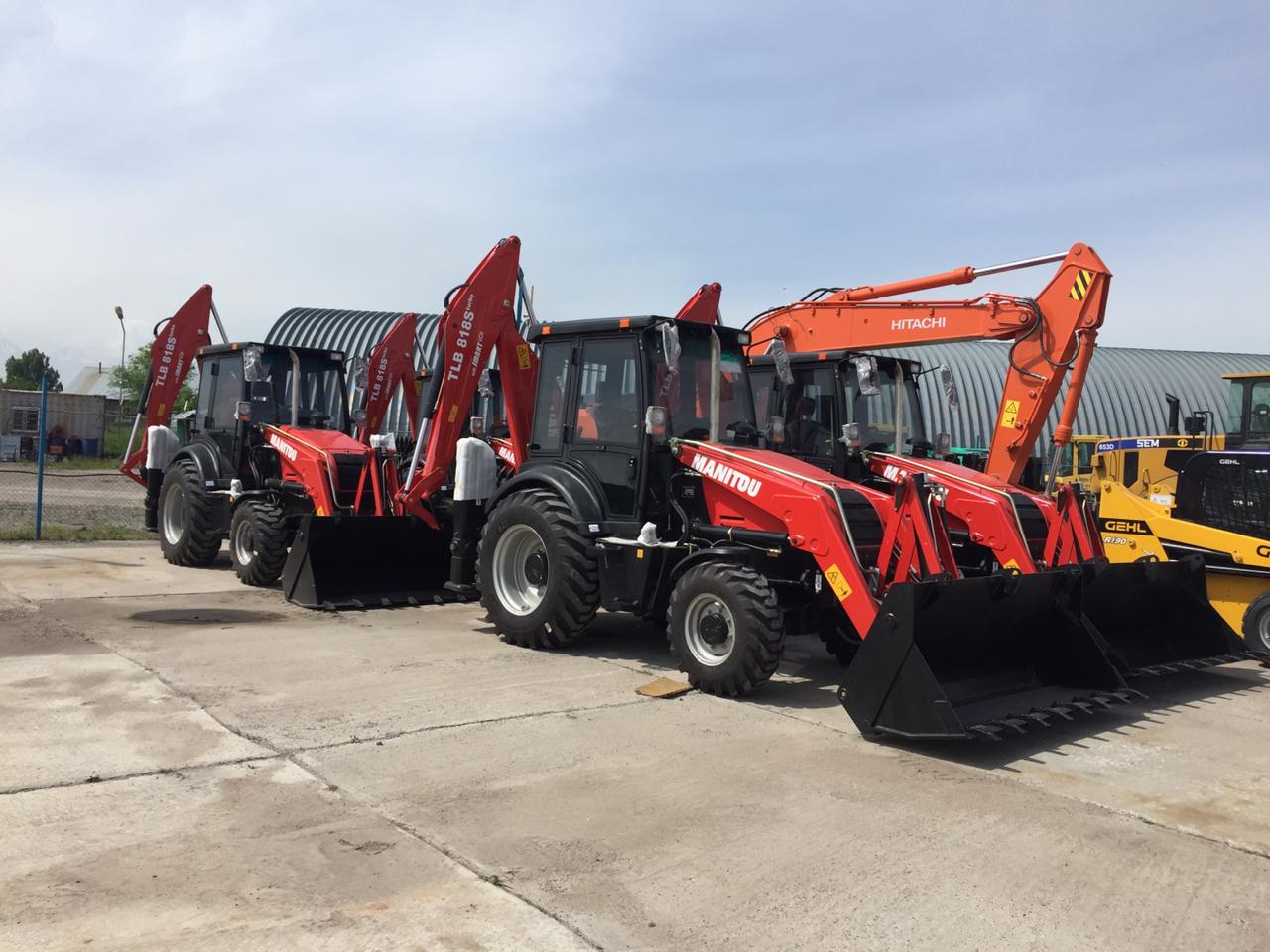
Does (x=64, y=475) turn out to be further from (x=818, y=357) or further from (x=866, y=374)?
(x=866, y=374)

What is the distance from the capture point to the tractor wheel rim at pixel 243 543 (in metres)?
11.3

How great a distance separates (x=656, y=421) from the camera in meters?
7.66

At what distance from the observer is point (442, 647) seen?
835 centimetres

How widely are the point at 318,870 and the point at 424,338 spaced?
28649 mm

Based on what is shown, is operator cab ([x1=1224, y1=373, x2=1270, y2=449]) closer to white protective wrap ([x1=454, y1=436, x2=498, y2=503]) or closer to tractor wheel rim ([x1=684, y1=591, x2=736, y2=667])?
tractor wheel rim ([x1=684, y1=591, x2=736, y2=667])

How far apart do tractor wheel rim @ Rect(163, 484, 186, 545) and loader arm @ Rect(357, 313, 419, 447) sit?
2.41m

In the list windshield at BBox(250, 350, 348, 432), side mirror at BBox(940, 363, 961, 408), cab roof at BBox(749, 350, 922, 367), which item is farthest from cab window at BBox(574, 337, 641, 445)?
windshield at BBox(250, 350, 348, 432)

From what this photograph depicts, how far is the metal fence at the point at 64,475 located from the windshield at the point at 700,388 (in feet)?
30.4

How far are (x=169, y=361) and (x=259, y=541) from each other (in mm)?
4325

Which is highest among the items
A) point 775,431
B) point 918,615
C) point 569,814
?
point 775,431

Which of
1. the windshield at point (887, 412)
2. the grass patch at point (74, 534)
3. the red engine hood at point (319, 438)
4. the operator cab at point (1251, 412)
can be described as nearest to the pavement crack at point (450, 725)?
the windshield at point (887, 412)

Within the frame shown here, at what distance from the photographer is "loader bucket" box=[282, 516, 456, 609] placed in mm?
9859

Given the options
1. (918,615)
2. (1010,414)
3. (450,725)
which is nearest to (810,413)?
(1010,414)

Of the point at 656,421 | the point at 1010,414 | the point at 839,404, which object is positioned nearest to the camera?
the point at 656,421
